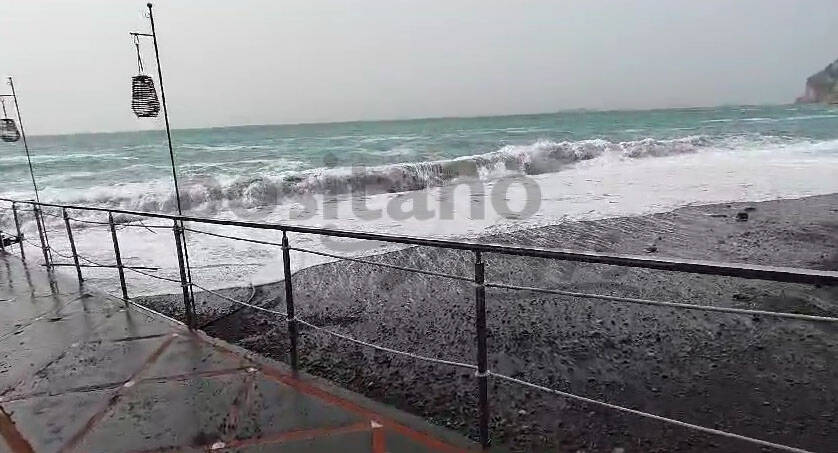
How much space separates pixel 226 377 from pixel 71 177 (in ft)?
86.5

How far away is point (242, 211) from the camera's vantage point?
51.2ft

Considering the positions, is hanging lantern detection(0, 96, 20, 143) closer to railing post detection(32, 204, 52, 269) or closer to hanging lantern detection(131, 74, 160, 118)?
railing post detection(32, 204, 52, 269)

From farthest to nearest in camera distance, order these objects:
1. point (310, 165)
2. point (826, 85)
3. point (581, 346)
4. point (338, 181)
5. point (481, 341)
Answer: point (826, 85)
point (310, 165)
point (338, 181)
point (581, 346)
point (481, 341)

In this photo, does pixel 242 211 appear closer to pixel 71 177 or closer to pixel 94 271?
pixel 94 271

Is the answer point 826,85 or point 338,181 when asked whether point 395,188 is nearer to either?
point 338,181

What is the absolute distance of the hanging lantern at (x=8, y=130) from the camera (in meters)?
8.51

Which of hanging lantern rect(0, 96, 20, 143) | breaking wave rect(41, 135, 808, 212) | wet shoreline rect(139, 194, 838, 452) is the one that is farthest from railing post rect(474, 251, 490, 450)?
breaking wave rect(41, 135, 808, 212)

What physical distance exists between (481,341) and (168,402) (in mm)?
1903

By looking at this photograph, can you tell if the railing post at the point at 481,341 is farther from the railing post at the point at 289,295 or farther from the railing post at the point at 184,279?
the railing post at the point at 184,279

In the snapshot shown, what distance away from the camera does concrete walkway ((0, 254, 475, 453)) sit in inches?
94.7

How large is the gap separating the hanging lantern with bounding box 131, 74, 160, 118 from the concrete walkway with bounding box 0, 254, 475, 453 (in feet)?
8.08

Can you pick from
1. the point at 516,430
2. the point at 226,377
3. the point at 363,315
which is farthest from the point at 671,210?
the point at 226,377

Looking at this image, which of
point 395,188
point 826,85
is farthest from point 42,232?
point 826,85

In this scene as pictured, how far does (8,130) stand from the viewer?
859 centimetres
